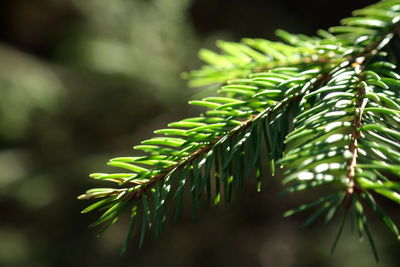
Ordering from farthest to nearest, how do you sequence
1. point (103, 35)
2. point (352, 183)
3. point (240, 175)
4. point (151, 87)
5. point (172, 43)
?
1. point (103, 35)
2. point (151, 87)
3. point (172, 43)
4. point (240, 175)
5. point (352, 183)

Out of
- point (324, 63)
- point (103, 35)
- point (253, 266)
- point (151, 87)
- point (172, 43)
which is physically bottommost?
point (253, 266)

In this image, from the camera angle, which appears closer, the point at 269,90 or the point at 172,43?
the point at 269,90

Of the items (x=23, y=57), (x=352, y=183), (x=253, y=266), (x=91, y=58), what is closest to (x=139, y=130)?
(x=91, y=58)

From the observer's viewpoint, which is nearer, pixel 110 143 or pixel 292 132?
pixel 292 132

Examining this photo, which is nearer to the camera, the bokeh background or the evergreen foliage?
the evergreen foliage

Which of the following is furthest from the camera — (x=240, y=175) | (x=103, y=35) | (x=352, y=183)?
(x=103, y=35)

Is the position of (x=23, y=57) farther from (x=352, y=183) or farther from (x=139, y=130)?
(x=352, y=183)

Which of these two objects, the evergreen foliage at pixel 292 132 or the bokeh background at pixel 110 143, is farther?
the bokeh background at pixel 110 143

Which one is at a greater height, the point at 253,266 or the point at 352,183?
the point at 352,183
